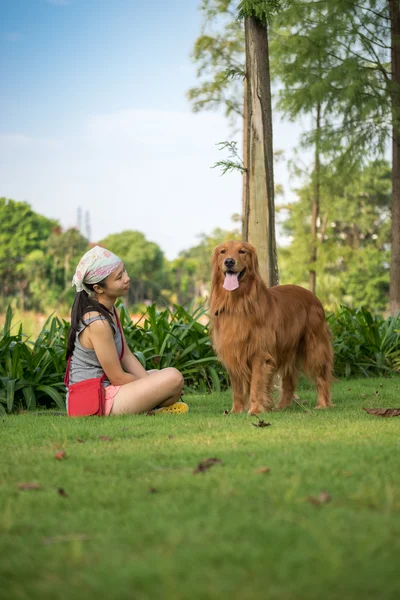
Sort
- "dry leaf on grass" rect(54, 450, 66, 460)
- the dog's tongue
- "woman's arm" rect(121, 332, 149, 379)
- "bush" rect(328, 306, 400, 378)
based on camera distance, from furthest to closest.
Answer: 1. "bush" rect(328, 306, 400, 378)
2. "woman's arm" rect(121, 332, 149, 379)
3. the dog's tongue
4. "dry leaf on grass" rect(54, 450, 66, 460)

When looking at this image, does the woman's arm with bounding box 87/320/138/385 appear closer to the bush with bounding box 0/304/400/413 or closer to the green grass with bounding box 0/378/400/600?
the green grass with bounding box 0/378/400/600

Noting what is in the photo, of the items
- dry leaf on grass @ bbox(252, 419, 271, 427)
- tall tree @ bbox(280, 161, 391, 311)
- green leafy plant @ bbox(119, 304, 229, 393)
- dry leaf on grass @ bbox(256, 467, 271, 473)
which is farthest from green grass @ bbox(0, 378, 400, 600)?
tall tree @ bbox(280, 161, 391, 311)

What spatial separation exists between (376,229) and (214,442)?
48.6m

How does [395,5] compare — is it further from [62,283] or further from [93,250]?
[62,283]

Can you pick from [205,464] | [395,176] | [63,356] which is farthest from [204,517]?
[395,176]

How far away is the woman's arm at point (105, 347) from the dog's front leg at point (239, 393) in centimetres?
104

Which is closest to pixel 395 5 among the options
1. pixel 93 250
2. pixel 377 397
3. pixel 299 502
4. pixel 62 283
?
pixel 377 397

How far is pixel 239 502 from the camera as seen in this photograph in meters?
2.60

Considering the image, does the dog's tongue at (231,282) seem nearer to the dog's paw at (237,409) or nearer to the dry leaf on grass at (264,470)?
the dog's paw at (237,409)

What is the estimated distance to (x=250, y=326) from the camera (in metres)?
5.63

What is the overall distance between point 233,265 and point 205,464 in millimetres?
2488

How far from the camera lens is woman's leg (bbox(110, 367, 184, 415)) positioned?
5.35 m

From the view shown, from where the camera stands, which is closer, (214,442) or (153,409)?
(214,442)

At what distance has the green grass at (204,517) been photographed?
1.86 metres
